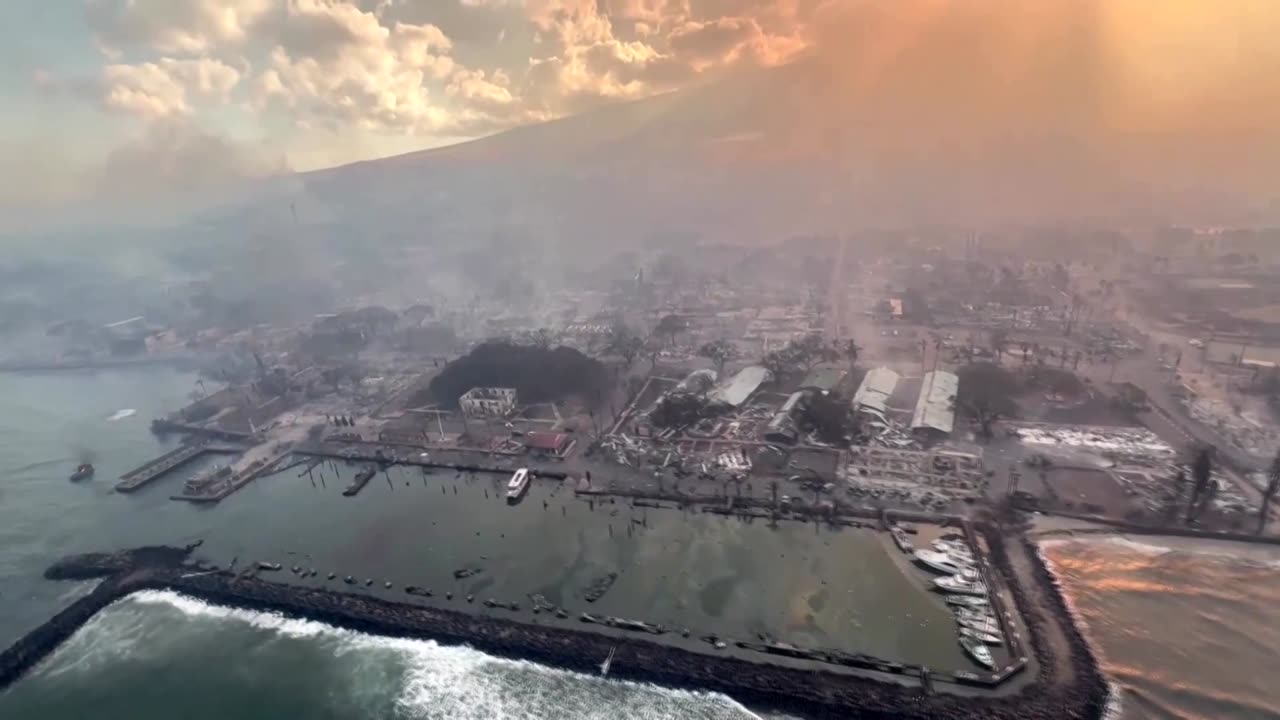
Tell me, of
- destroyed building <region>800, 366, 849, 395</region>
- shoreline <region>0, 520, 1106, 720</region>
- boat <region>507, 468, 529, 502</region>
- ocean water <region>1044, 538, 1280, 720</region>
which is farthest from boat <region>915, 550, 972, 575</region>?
boat <region>507, 468, 529, 502</region>

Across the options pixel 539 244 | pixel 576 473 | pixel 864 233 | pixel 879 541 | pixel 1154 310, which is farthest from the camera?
pixel 539 244

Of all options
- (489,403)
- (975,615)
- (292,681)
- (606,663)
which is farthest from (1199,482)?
(489,403)

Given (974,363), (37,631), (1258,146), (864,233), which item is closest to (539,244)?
(864,233)

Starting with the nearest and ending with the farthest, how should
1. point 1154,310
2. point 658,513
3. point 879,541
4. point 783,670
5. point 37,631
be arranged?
point 783,670
point 37,631
point 879,541
point 658,513
point 1154,310

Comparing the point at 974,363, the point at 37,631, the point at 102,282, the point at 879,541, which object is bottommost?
the point at 37,631

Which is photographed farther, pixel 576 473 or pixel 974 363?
pixel 974 363

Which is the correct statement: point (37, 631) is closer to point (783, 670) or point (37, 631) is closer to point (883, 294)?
point (783, 670)

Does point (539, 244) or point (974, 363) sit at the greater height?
point (539, 244)

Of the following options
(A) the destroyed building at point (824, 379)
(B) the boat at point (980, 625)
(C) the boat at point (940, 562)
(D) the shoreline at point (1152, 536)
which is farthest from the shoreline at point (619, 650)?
(A) the destroyed building at point (824, 379)
